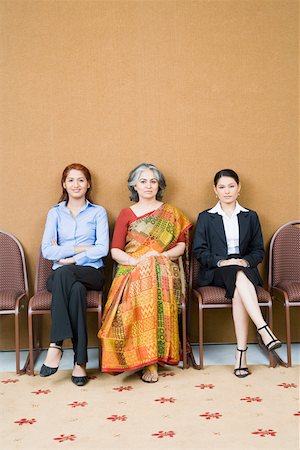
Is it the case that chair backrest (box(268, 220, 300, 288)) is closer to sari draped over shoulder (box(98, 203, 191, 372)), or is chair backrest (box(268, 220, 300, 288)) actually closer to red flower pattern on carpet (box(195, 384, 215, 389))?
sari draped over shoulder (box(98, 203, 191, 372))

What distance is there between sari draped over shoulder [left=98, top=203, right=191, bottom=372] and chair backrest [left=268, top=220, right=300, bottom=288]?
0.73m

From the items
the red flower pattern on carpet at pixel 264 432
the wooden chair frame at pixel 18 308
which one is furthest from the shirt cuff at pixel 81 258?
the red flower pattern on carpet at pixel 264 432

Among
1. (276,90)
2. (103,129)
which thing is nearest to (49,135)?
(103,129)

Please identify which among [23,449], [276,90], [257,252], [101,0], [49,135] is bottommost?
[23,449]

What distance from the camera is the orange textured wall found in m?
4.01

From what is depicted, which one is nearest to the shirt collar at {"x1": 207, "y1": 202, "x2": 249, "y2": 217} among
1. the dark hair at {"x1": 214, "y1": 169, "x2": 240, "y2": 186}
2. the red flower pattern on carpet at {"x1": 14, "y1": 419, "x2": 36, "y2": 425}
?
the dark hair at {"x1": 214, "y1": 169, "x2": 240, "y2": 186}

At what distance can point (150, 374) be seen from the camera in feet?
11.0

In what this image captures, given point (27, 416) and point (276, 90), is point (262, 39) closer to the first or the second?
point (276, 90)

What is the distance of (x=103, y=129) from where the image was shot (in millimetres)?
4051

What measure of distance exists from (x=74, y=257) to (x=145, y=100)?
118 cm

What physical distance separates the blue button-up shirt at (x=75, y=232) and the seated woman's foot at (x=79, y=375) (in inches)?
26.3

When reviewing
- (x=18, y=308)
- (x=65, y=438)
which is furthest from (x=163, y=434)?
(x=18, y=308)

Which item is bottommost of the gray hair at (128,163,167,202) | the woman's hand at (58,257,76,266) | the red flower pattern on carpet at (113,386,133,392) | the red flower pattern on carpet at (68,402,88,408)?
the red flower pattern on carpet at (68,402,88,408)

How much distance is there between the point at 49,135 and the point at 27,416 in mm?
1934
